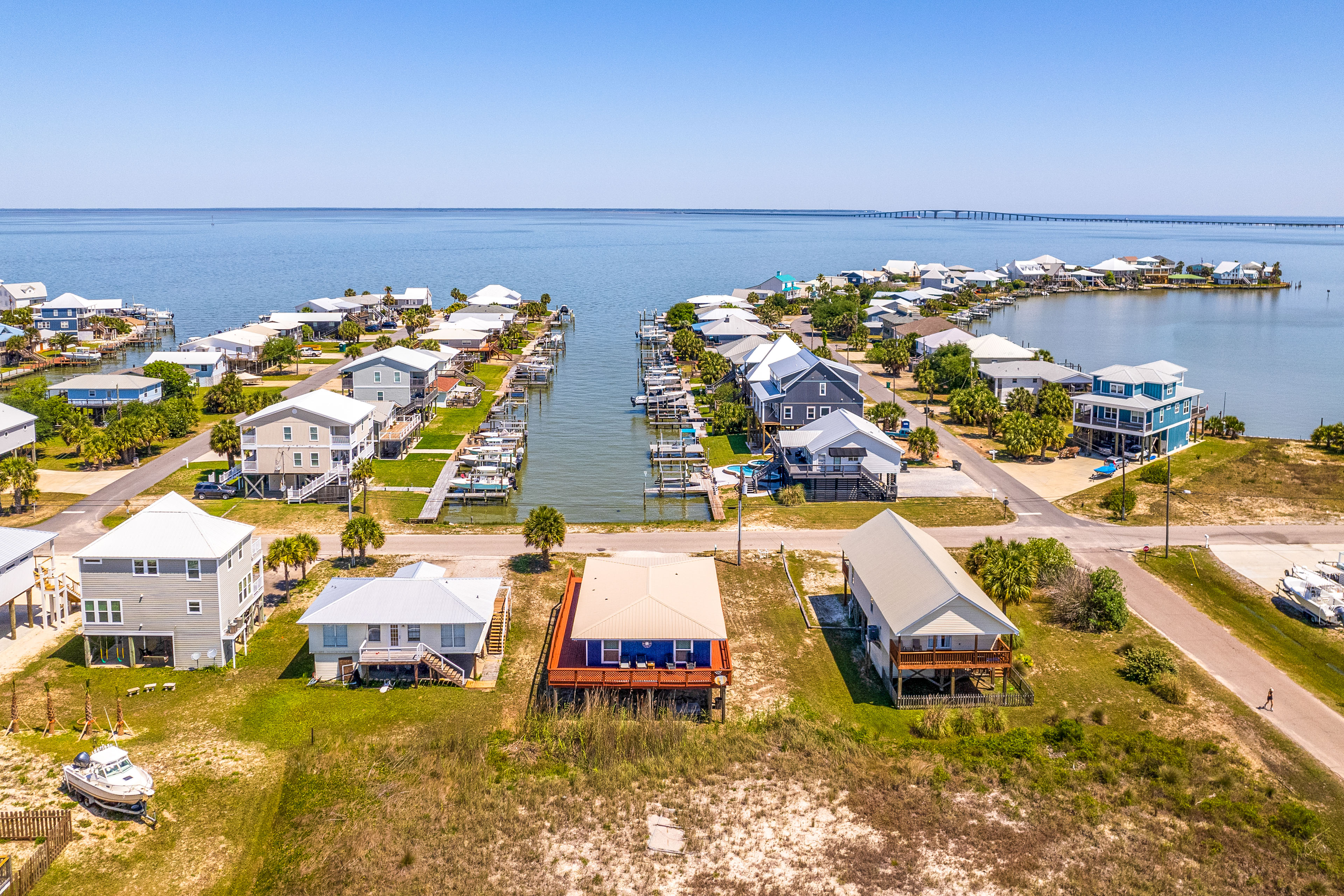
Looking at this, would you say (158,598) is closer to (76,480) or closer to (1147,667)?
(76,480)

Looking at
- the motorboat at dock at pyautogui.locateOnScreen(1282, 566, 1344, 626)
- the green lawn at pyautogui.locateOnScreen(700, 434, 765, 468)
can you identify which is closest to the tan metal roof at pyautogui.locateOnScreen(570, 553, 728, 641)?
the motorboat at dock at pyautogui.locateOnScreen(1282, 566, 1344, 626)

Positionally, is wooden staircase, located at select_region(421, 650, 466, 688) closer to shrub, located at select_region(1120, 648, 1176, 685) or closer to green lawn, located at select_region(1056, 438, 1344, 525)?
shrub, located at select_region(1120, 648, 1176, 685)

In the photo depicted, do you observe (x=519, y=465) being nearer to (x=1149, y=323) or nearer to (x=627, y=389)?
(x=627, y=389)

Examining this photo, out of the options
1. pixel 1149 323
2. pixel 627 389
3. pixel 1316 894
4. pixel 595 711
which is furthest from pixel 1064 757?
pixel 1149 323

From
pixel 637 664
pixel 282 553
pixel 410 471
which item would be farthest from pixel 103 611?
pixel 410 471

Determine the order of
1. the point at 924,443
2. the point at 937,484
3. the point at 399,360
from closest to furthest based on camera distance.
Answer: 1. the point at 937,484
2. the point at 924,443
3. the point at 399,360

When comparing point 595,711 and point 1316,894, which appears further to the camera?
point 595,711
